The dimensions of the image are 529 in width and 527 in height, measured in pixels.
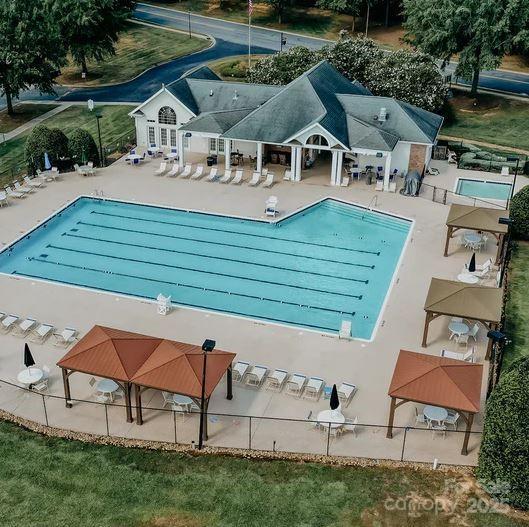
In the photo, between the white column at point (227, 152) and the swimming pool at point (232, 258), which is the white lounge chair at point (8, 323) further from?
the white column at point (227, 152)

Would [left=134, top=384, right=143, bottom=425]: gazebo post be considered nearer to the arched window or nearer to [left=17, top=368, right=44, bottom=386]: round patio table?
[left=17, top=368, right=44, bottom=386]: round patio table

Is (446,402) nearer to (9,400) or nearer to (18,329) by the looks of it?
(9,400)

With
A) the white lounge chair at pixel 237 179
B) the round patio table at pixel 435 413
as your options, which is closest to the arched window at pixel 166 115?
the white lounge chair at pixel 237 179

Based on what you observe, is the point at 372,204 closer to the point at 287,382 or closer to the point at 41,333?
the point at 287,382

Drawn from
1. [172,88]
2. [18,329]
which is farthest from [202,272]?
[172,88]

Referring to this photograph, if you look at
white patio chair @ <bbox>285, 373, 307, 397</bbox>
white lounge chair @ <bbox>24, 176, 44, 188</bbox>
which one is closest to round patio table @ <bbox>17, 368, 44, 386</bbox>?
white patio chair @ <bbox>285, 373, 307, 397</bbox>
